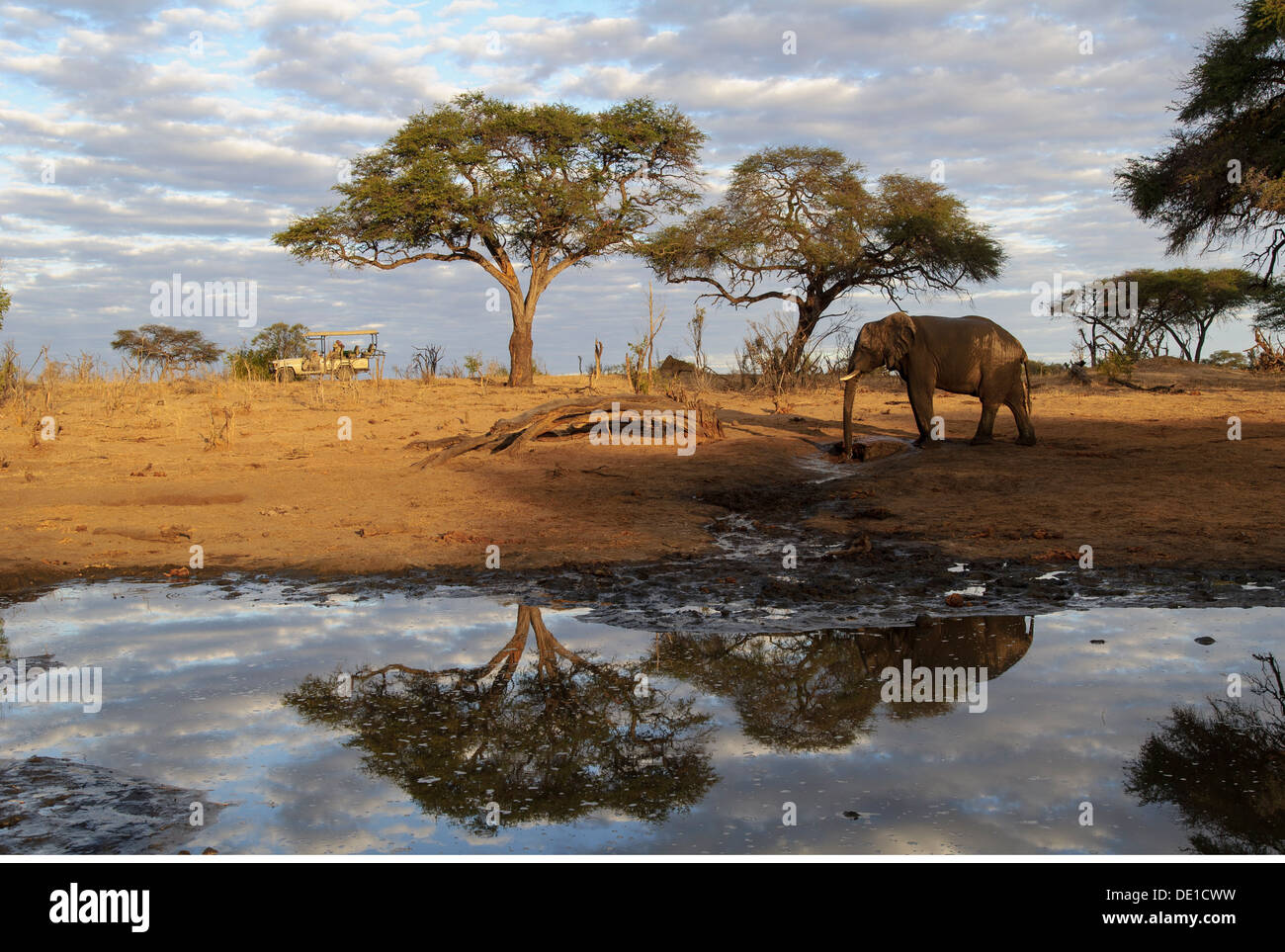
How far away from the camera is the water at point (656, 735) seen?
325cm

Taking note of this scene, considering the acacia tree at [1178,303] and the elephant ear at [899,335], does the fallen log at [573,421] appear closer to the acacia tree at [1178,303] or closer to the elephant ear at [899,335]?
the elephant ear at [899,335]

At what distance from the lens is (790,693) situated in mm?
4699

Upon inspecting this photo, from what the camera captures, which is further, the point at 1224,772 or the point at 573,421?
the point at 573,421

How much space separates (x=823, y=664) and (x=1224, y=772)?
1.90 meters

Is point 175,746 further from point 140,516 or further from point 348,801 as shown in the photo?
point 140,516

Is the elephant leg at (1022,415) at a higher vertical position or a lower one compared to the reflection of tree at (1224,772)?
higher

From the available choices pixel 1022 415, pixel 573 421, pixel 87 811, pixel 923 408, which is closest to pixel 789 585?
pixel 87 811

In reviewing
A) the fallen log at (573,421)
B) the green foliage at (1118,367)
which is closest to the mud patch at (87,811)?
the fallen log at (573,421)

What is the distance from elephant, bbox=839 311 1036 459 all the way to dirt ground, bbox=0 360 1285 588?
501 mm

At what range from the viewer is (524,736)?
13.5 ft

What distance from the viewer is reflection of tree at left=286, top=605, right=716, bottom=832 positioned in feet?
11.5

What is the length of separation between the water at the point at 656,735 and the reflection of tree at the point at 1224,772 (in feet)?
0.04

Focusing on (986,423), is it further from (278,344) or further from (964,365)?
(278,344)

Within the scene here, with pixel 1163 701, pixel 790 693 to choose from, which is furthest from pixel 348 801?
pixel 1163 701
